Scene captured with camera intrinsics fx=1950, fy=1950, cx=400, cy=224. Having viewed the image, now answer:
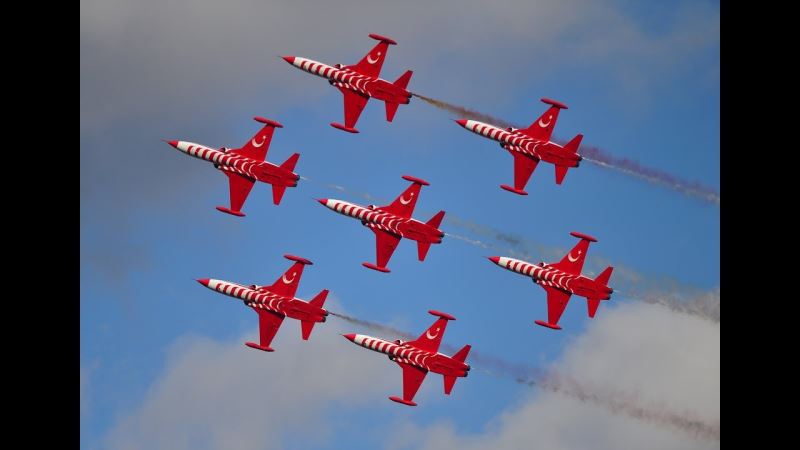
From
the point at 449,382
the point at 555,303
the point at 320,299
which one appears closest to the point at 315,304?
the point at 320,299

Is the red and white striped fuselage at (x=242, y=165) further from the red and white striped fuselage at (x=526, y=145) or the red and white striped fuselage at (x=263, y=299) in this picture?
the red and white striped fuselage at (x=526, y=145)

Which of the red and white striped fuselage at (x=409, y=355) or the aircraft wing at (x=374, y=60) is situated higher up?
the aircraft wing at (x=374, y=60)

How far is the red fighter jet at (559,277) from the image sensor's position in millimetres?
93500

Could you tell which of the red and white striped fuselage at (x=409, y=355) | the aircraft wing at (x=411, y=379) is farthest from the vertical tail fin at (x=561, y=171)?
the aircraft wing at (x=411, y=379)

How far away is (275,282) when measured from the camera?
94188 mm

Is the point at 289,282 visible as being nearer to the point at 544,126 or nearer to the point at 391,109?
the point at 391,109

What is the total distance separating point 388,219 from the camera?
93.8 meters

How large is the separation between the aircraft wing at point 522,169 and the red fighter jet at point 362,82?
254 inches

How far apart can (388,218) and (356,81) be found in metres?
6.76

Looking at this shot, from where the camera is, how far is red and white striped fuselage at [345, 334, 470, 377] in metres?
92.4

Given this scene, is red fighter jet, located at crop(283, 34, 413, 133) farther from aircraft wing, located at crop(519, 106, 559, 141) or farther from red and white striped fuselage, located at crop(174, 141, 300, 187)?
aircraft wing, located at crop(519, 106, 559, 141)
